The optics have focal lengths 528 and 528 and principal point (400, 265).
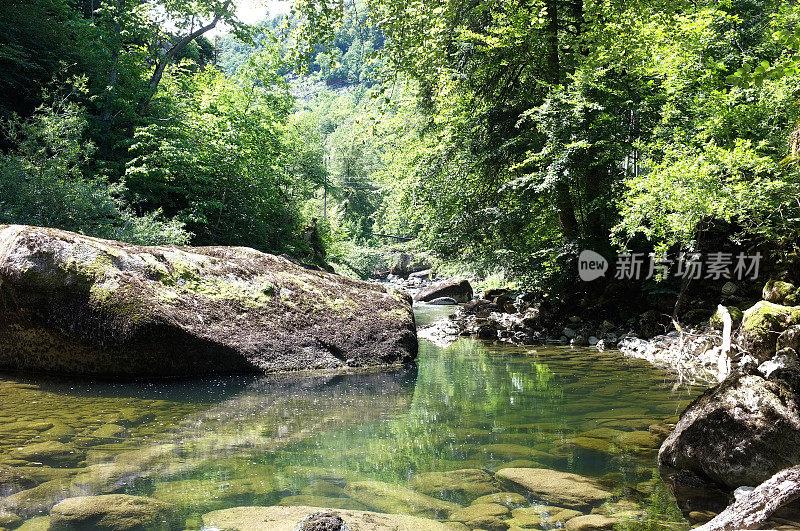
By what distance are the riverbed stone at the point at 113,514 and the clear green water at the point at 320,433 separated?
0.35ft

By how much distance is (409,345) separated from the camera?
8508mm

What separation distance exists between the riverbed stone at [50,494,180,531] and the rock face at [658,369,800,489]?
336 cm

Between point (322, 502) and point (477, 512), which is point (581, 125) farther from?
point (322, 502)

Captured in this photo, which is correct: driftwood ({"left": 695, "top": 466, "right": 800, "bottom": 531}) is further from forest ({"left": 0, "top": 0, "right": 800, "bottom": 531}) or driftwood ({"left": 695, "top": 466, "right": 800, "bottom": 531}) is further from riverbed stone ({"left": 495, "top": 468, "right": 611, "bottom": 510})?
riverbed stone ({"left": 495, "top": 468, "right": 611, "bottom": 510})

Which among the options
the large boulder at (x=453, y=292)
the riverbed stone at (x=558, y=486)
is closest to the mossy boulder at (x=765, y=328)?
the riverbed stone at (x=558, y=486)

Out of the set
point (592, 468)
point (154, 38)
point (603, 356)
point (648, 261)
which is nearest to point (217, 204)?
point (154, 38)

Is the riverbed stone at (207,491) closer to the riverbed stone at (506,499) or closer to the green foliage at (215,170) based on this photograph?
the riverbed stone at (506,499)

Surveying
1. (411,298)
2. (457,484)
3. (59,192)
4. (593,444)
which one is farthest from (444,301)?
(457,484)

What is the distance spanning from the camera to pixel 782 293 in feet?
26.8

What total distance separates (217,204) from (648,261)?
10.3m

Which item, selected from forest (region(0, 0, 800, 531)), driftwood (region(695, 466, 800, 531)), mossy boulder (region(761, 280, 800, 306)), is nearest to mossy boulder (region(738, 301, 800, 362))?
forest (region(0, 0, 800, 531))

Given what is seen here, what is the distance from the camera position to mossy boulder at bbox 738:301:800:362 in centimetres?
653

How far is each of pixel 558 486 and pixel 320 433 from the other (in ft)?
6.70

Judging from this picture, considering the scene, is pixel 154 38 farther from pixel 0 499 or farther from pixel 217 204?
pixel 0 499
